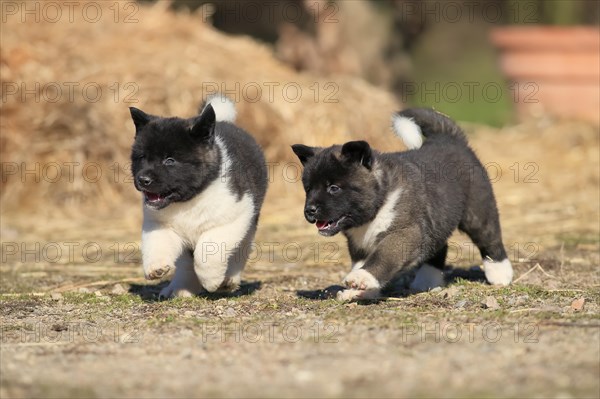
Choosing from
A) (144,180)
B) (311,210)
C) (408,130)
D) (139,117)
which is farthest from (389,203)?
(139,117)

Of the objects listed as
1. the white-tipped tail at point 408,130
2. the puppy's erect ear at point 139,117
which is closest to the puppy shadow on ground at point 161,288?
the puppy's erect ear at point 139,117

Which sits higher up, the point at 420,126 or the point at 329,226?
the point at 420,126

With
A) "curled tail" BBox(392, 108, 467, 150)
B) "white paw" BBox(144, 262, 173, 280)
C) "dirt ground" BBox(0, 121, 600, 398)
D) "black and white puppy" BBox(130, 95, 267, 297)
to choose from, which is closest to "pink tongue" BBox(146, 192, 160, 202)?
"black and white puppy" BBox(130, 95, 267, 297)

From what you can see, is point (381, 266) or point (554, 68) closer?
point (381, 266)

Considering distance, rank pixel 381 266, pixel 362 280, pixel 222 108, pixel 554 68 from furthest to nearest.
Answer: pixel 554 68, pixel 222 108, pixel 381 266, pixel 362 280

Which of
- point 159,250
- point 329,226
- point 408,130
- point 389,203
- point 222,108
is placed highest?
point 222,108

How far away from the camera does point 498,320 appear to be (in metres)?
5.92

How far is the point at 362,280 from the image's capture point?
6.38 metres

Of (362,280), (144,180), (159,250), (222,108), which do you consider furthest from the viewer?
(222,108)

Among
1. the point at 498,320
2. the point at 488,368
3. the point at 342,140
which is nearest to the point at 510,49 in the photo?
the point at 342,140

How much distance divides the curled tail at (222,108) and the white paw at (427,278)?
1.75 m

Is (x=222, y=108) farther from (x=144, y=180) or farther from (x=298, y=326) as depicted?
(x=298, y=326)

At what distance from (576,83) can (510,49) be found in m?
1.10

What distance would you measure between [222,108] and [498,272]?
Answer: 225 centimetres
